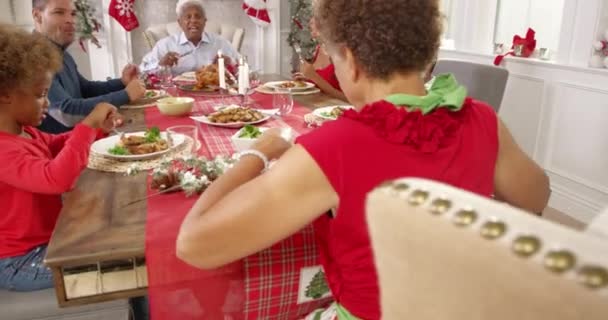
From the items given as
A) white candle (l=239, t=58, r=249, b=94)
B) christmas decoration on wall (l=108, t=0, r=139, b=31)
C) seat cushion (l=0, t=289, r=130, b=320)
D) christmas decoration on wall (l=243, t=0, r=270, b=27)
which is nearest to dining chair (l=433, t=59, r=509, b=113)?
white candle (l=239, t=58, r=249, b=94)

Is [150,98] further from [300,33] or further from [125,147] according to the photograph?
[300,33]

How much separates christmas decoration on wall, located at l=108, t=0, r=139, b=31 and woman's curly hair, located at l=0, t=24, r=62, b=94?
4.03m

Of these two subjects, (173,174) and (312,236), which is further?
(173,174)

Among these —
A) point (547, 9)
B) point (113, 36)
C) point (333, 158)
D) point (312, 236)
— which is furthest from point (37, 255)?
point (113, 36)

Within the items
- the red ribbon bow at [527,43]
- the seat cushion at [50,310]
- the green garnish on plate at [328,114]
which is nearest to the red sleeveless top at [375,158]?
the seat cushion at [50,310]

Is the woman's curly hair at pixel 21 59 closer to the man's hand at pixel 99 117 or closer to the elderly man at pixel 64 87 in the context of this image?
the man's hand at pixel 99 117

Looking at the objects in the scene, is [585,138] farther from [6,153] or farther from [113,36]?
[113,36]

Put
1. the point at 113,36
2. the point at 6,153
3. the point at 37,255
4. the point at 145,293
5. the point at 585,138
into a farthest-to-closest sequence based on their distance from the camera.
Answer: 1. the point at 113,36
2. the point at 585,138
3. the point at 37,255
4. the point at 6,153
5. the point at 145,293

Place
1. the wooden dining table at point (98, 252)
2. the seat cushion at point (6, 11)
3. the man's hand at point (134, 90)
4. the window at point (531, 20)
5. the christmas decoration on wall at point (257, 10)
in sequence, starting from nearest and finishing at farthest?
the wooden dining table at point (98, 252) → the man's hand at point (134, 90) → the window at point (531, 20) → the seat cushion at point (6, 11) → the christmas decoration on wall at point (257, 10)

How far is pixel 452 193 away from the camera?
0.31 metres

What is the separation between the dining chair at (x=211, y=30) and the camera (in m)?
4.71

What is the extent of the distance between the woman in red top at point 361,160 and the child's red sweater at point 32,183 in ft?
1.57

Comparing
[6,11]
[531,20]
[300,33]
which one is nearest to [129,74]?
[531,20]

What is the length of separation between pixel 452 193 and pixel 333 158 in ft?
1.25
